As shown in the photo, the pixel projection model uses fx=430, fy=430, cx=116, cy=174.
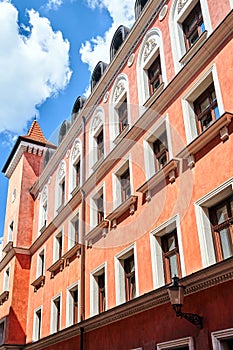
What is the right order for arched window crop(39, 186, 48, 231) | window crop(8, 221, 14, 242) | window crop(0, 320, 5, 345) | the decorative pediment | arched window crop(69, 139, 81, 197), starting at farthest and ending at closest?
1. window crop(8, 221, 14, 242)
2. arched window crop(39, 186, 48, 231)
3. window crop(0, 320, 5, 345)
4. arched window crop(69, 139, 81, 197)
5. the decorative pediment

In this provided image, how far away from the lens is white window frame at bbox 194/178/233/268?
360 inches

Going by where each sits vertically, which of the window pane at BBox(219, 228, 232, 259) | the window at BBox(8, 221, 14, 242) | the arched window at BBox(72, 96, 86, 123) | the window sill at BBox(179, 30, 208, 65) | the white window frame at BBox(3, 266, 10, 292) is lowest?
the window pane at BBox(219, 228, 232, 259)

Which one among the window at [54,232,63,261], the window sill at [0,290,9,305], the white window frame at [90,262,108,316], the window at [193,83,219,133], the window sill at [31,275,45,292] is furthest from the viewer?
the window sill at [0,290,9,305]

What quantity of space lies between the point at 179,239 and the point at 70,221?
28.5ft

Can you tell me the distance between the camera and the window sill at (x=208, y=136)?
362 inches

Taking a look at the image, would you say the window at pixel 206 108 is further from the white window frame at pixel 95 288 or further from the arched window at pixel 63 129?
the arched window at pixel 63 129

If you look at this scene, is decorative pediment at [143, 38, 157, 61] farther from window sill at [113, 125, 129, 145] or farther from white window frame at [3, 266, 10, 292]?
white window frame at [3, 266, 10, 292]

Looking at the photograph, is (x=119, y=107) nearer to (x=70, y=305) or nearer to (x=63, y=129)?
(x=63, y=129)

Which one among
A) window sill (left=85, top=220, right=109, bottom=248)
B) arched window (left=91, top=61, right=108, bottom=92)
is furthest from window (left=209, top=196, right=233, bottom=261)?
arched window (left=91, top=61, right=108, bottom=92)

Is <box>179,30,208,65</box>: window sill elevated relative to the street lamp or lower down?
elevated

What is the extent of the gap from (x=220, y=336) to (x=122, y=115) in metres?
9.33

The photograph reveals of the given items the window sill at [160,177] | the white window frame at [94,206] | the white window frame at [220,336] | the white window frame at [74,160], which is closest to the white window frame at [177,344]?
the white window frame at [220,336]

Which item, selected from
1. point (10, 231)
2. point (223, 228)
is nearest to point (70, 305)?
Answer: point (223, 228)

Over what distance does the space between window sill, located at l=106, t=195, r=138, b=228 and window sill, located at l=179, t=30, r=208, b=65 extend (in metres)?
4.12
